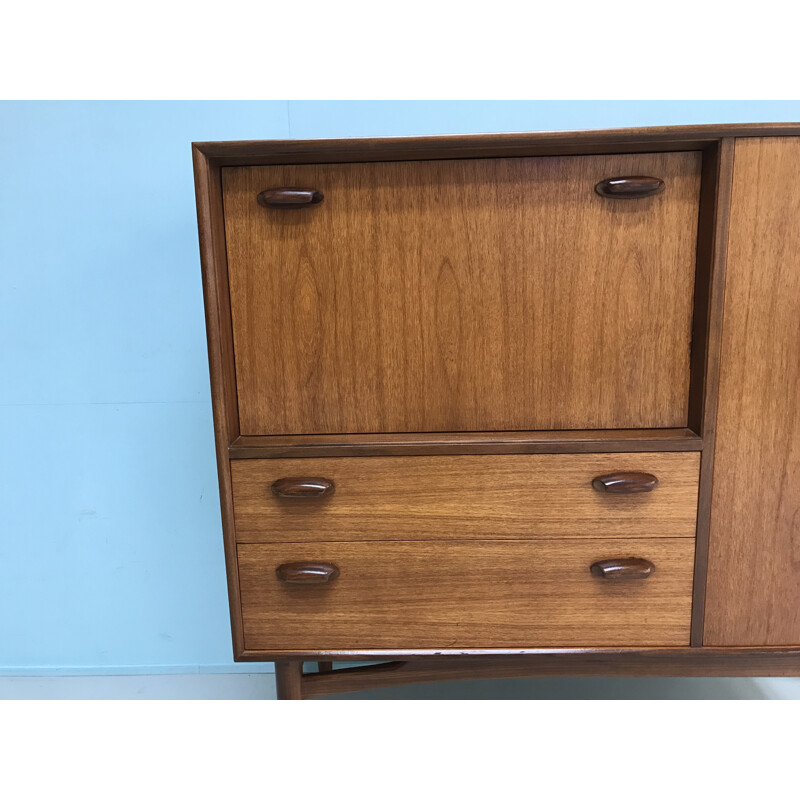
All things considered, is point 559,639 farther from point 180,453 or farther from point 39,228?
point 39,228

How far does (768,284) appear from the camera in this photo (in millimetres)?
956

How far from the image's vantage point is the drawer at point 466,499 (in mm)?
1014

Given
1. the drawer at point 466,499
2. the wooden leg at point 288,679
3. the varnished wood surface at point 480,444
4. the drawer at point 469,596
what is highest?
the varnished wood surface at point 480,444

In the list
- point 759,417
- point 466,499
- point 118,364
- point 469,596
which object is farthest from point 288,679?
point 759,417

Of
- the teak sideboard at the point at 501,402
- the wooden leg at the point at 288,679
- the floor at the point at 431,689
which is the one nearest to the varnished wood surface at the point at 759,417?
the teak sideboard at the point at 501,402

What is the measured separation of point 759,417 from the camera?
3.25ft

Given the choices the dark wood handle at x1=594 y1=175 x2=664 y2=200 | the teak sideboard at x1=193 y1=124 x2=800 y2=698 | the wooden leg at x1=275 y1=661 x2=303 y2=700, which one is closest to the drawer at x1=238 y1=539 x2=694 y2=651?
the teak sideboard at x1=193 y1=124 x2=800 y2=698

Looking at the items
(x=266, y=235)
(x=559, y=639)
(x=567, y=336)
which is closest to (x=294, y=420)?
(x=266, y=235)

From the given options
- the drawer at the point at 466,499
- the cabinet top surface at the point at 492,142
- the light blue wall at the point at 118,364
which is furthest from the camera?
the light blue wall at the point at 118,364

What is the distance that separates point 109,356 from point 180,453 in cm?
28

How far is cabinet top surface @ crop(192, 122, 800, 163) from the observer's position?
0.91 metres

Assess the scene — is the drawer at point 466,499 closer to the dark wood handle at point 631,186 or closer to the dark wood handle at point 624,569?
the dark wood handle at point 624,569

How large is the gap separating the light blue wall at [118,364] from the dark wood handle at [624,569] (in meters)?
0.91

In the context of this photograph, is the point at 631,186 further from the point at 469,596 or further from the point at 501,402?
the point at 469,596
